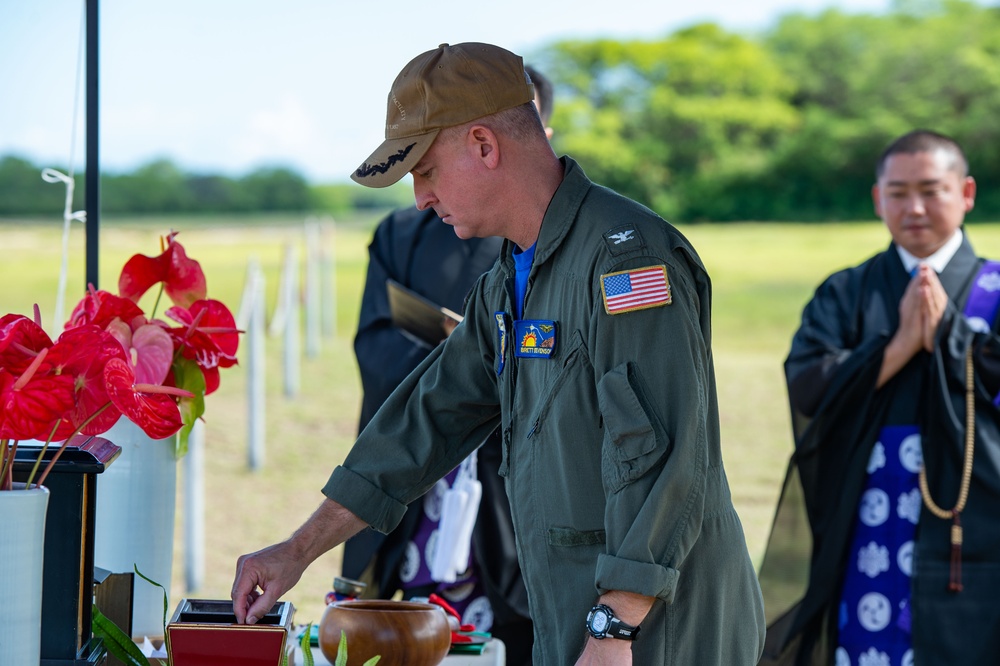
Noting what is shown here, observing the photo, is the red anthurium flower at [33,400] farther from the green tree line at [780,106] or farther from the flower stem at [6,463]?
the green tree line at [780,106]

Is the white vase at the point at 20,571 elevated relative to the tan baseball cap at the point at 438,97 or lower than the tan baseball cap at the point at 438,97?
lower

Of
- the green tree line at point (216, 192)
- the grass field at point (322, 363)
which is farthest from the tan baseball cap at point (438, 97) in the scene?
the green tree line at point (216, 192)

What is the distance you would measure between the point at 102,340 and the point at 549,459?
0.55 meters

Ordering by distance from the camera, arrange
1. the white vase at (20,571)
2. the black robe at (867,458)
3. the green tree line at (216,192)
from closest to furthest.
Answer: the white vase at (20,571) < the black robe at (867,458) < the green tree line at (216,192)

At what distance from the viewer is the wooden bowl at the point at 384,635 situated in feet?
4.73

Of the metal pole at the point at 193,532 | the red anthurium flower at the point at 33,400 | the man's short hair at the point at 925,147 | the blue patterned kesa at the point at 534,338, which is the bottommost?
the metal pole at the point at 193,532

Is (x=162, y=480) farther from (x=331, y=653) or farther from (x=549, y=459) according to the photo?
(x=549, y=459)

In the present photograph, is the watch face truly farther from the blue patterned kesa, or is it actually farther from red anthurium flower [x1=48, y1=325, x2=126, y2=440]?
red anthurium flower [x1=48, y1=325, x2=126, y2=440]

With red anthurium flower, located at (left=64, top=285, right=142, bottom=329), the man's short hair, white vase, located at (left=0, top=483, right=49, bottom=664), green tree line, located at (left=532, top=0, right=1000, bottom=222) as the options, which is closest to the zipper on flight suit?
red anthurium flower, located at (left=64, top=285, right=142, bottom=329)

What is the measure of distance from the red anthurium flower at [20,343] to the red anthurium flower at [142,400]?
73 mm

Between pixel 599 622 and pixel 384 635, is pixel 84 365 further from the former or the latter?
pixel 599 622

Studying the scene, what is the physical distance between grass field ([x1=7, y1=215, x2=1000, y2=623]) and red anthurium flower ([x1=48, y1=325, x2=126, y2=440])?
5.46 ft

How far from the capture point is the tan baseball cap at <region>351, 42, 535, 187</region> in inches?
56.0

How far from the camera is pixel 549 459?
1.45 m
